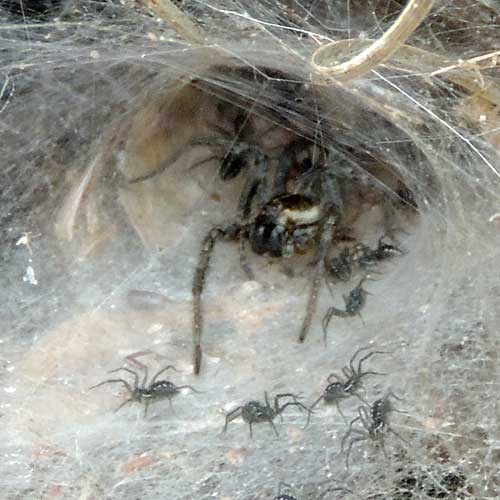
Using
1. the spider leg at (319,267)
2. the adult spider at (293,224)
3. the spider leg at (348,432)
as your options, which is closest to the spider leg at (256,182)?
the adult spider at (293,224)

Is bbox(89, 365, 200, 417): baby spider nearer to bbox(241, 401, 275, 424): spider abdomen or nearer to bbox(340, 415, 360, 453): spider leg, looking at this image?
bbox(241, 401, 275, 424): spider abdomen

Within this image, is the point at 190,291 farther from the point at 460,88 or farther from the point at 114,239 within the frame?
the point at 460,88

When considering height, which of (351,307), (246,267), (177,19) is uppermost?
(177,19)

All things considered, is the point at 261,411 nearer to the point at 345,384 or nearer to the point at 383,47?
the point at 345,384

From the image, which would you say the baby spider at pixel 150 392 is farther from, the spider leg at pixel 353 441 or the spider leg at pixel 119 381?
the spider leg at pixel 353 441

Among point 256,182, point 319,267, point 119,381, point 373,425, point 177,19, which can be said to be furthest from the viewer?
point 256,182

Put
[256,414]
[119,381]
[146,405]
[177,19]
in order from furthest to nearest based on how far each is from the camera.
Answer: [119,381]
[146,405]
[256,414]
[177,19]

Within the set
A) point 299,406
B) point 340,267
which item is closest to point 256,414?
point 299,406
